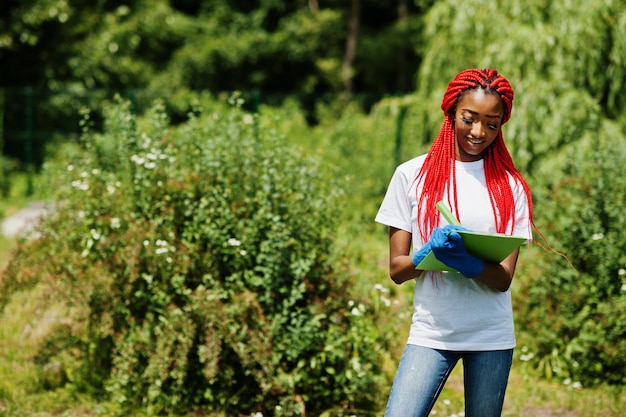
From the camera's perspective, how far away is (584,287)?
4.67 m

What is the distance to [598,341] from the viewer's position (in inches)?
180

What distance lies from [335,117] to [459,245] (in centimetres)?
1367

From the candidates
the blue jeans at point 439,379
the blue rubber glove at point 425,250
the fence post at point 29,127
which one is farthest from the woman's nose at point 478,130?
the fence post at point 29,127

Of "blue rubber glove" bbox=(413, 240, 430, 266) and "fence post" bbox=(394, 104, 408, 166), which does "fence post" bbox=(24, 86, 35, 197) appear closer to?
"fence post" bbox=(394, 104, 408, 166)

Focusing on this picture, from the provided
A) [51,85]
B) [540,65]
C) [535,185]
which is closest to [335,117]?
[51,85]

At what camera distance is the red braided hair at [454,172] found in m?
2.49

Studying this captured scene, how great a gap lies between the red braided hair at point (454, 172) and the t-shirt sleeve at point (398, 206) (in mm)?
36

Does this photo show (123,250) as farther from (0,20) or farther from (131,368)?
(0,20)

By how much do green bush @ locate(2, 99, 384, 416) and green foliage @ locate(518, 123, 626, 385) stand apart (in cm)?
118

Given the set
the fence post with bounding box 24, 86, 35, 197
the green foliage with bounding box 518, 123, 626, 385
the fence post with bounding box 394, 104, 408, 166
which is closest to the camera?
the green foliage with bounding box 518, 123, 626, 385

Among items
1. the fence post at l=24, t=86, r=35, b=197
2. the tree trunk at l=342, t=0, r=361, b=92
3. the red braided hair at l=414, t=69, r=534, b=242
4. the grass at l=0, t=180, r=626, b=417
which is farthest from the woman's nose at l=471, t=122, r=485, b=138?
the tree trunk at l=342, t=0, r=361, b=92

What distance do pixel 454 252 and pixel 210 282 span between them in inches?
80.1

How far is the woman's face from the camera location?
2471mm

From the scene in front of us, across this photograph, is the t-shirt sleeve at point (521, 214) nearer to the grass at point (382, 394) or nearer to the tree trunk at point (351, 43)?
the grass at point (382, 394)
